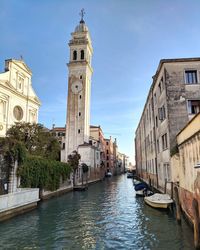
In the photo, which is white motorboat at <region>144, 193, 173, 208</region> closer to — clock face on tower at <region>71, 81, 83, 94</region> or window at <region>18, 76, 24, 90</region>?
window at <region>18, 76, 24, 90</region>

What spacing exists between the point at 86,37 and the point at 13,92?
92.3ft

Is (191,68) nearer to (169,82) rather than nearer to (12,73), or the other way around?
(169,82)

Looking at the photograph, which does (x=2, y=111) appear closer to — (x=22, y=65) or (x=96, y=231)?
(x=22, y=65)

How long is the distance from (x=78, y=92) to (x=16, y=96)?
1727 centimetres

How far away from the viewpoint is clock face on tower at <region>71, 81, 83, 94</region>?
5197 cm

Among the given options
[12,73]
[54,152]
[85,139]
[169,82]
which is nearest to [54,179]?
[54,152]

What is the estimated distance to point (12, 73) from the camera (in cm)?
3678

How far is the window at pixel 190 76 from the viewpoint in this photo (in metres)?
19.2

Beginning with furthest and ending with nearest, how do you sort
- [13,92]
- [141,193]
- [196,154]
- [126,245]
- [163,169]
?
1. [13,92]
2. [141,193]
3. [163,169]
4. [196,154]
5. [126,245]

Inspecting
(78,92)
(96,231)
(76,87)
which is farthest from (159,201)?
(76,87)

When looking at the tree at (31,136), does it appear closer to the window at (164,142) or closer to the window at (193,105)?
the window at (164,142)

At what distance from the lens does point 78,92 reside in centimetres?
5188

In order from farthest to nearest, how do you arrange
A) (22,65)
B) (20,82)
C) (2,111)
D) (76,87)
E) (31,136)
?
(76,87) → (22,65) → (20,82) → (2,111) → (31,136)

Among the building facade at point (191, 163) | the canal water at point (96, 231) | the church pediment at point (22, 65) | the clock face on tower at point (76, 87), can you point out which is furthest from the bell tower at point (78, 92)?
the building facade at point (191, 163)
